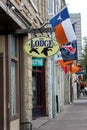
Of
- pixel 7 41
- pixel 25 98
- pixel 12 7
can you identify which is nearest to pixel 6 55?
pixel 7 41

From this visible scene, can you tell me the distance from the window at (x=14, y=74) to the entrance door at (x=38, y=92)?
8938 mm

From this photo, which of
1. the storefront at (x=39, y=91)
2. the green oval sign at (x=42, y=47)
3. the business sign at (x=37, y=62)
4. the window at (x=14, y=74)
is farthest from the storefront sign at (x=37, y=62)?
the green oval sign at (x=42, y=47)

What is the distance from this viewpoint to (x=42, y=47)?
14695mm

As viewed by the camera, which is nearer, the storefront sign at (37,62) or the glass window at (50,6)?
the storefront sign at (37,62)

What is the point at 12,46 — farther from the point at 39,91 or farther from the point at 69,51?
the point at 39,91

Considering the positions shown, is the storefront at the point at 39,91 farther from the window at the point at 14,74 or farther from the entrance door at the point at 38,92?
the window at the point at 14,74

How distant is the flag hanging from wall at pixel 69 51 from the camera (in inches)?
985

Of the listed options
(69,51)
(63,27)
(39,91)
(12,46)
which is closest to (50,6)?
(69,51)

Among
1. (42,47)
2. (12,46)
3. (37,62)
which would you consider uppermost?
(37,62)

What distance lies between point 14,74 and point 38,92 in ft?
32.9

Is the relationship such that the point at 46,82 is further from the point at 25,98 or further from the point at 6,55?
the point at 6,55

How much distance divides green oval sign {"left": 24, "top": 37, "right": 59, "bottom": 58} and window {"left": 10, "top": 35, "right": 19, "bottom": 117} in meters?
1.11

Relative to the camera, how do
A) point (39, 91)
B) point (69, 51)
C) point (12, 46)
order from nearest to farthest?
point (12, 46) < point (69, 51) < point (39, 91)

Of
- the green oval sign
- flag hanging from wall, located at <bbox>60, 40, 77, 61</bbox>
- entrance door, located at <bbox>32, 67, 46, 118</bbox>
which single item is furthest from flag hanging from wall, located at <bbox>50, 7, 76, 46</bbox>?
entrance door, located at <bbox>32, 67, 46, 118</bbox>
